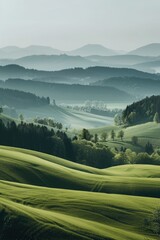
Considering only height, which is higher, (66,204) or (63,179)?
(66,204)

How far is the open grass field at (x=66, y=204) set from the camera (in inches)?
3046

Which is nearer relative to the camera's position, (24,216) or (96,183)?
(24,216)

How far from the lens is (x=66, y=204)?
93.0 meters

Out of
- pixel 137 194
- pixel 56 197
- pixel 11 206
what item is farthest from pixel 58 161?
pixel 11 206

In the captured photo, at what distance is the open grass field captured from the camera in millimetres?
77375

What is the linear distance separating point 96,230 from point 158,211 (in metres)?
18.2

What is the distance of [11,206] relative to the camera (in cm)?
8175

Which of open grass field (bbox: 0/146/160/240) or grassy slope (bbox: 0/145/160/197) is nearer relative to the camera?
open grass field (bbox: 0/146/160/240)

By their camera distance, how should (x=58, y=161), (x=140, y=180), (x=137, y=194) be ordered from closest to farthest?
(x=137, y=194), (x=140, y=180), (x=58, y=161)

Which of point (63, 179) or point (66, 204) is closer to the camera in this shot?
point (66, 204)

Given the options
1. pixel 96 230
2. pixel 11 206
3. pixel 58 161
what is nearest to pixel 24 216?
pixel 11 206

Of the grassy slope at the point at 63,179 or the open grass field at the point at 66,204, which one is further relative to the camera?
the grassy slope at the point at 63,179

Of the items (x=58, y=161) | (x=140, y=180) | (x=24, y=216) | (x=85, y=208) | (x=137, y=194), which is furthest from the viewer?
(x=58, y=161)

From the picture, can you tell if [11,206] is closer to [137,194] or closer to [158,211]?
[158,211]
